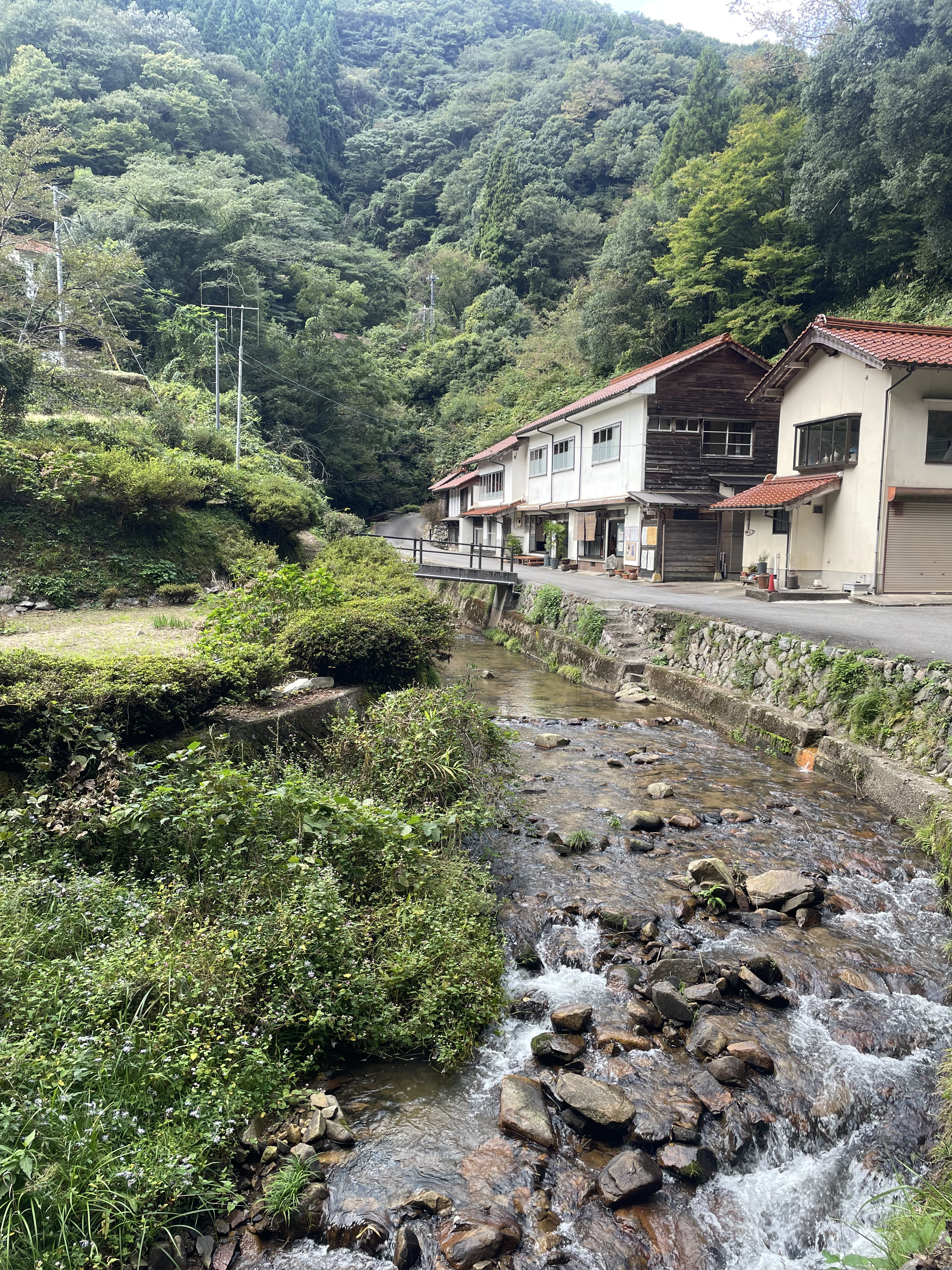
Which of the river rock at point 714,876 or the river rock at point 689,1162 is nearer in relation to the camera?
the river rock at point 689,1162

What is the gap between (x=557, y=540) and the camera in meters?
34.5

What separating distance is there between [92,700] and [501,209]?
229ft

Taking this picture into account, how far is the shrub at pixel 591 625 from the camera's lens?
18531 mm

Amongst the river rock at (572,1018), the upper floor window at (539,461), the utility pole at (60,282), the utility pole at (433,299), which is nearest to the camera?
the river rock at (572,1018)

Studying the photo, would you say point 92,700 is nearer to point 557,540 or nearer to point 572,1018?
point 572,1018

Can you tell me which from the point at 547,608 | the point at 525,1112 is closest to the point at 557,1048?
the point at 525,1112

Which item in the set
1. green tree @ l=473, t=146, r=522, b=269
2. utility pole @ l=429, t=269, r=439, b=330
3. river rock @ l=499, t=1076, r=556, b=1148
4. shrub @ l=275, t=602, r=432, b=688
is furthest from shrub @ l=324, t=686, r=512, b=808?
green tree @ l=473, t=146, r=522, b=269

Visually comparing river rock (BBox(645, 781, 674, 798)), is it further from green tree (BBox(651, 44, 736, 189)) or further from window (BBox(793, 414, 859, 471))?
green tree (BBox(651, 44, 736, 189))

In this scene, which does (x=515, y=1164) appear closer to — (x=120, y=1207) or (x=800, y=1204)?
(x=800, y=1204)

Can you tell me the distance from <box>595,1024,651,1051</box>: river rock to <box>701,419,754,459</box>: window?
83.9 ft

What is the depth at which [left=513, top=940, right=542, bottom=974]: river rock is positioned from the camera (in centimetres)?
617

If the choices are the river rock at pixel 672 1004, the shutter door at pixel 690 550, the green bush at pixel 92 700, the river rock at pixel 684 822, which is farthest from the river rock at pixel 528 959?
the shutter door at pixel 690 550

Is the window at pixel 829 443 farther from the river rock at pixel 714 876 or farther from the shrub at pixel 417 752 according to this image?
the river rock at pixel 714 876

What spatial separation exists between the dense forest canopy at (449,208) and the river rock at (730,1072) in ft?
57.9
